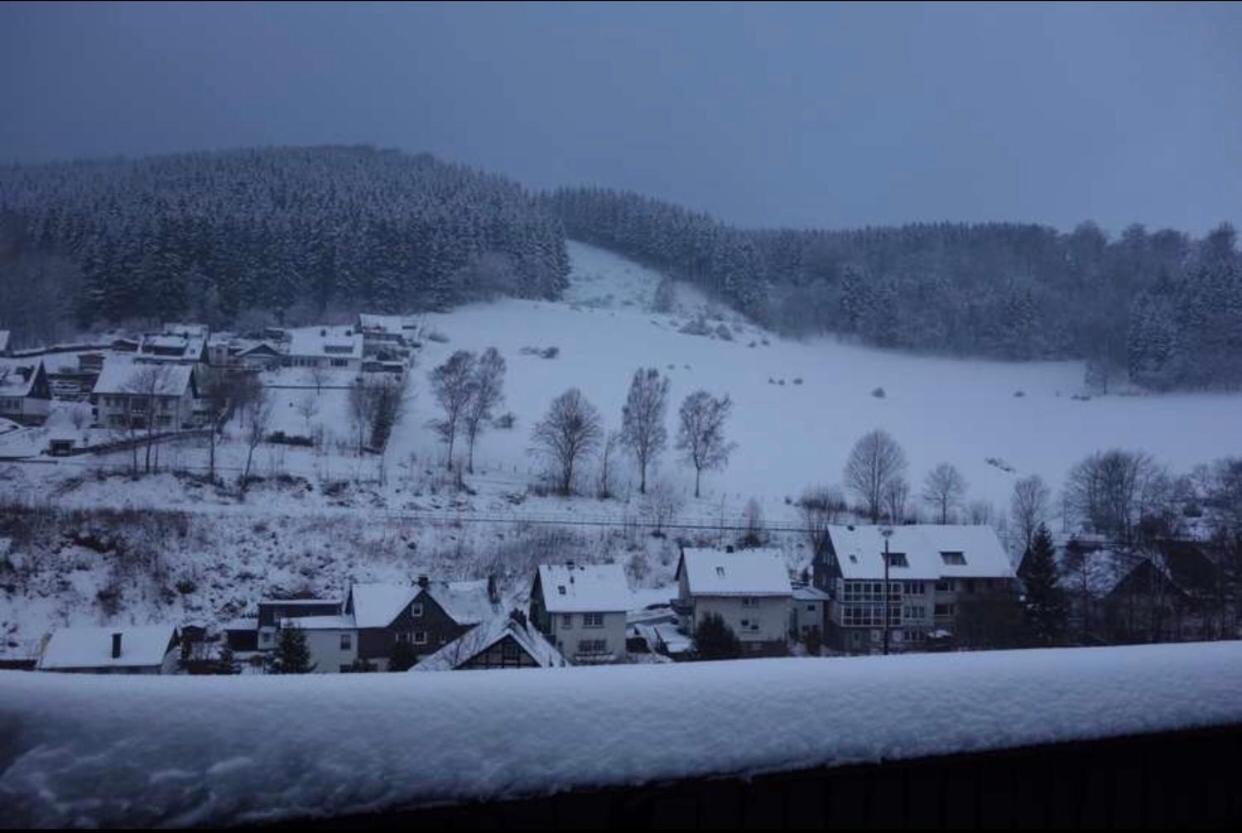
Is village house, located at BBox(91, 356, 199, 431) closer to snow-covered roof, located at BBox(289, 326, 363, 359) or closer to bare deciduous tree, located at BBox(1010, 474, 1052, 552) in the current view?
snow-covered roof, located at BBox(289, 326, 363, 359)

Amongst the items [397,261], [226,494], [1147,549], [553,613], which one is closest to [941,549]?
[1147,549]

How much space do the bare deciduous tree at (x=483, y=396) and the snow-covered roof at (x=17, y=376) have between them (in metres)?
3.60

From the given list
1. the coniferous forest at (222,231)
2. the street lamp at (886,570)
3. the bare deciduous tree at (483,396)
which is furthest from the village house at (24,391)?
the street lamp at (886,570)

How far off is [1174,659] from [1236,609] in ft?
9.73

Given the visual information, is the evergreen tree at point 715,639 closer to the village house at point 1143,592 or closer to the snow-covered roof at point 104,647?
the village house at point 1143,592

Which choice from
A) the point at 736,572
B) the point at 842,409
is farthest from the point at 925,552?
the point at 842,409

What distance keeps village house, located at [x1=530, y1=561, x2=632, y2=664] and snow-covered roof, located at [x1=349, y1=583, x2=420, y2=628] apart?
0.89 meters

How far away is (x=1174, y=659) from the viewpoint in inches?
65.3

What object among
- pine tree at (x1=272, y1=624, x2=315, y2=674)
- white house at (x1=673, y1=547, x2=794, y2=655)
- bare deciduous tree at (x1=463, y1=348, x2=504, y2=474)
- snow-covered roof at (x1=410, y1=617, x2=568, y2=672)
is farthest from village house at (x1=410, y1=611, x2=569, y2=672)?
bare deciduous tree at (x1=463, y1=348, x2=504, y2=474)

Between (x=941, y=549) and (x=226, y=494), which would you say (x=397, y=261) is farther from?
(x=941, y=549)

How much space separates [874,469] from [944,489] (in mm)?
898

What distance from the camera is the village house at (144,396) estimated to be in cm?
470

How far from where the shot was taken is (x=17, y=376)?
4191mm

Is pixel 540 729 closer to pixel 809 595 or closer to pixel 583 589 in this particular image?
pixel 583 589
